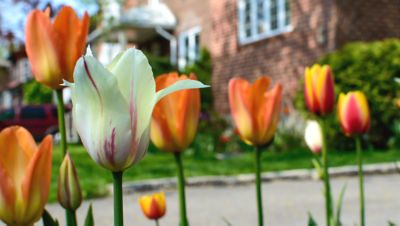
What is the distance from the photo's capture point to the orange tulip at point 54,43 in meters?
1.08

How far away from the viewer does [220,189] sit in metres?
7.23

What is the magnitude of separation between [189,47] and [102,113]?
57.1 feet

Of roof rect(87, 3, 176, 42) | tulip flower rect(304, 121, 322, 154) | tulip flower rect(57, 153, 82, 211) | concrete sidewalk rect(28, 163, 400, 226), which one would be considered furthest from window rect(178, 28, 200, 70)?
tulip flower rect(57, 153, 82, 211)

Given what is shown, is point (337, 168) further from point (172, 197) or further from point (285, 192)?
point (172, 197)

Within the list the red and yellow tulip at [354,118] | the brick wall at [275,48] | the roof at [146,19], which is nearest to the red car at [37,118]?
the roof at [146,19]

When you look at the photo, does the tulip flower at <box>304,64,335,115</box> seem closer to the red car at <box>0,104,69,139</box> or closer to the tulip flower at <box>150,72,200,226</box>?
the tulip flower at <box>150,72,200,226</box>

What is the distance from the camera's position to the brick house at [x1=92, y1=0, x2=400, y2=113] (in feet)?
37.5

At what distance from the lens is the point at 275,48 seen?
41.6 feet

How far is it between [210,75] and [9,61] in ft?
141

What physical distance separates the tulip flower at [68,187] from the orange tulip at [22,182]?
0.20ft

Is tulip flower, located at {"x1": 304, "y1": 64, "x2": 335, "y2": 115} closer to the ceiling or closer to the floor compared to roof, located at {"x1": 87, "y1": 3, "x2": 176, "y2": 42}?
closer to the floor

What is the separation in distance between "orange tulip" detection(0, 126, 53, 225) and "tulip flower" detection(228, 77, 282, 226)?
636 millimetres

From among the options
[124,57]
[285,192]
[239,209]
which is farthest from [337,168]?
[124,57]

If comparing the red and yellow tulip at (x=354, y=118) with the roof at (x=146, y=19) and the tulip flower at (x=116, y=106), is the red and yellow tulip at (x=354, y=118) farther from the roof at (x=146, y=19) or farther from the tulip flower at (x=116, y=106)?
the roof at (x=146, y=19)
